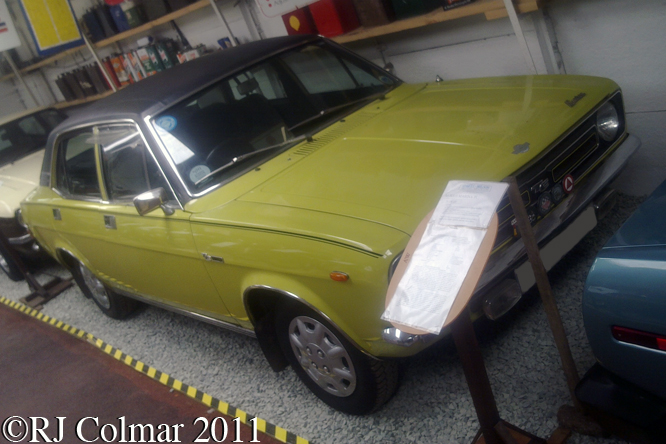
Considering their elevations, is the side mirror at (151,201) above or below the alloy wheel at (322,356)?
above

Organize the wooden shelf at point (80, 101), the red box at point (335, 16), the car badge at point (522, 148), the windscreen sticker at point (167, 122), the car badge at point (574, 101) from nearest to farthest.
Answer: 1. the car badge at point (522, 148)
2. the car badge at point (574, 101)
3. the windscreen sticker at point (167, 122)
4. the red box at point (335, 16)
5. the wooden shelf at point (80, 101)

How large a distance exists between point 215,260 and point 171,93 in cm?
107

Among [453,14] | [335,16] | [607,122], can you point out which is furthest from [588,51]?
[335,16]

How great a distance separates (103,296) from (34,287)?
154 centimetres

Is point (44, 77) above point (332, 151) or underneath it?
above

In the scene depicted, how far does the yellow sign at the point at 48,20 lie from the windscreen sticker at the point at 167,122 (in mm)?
4603

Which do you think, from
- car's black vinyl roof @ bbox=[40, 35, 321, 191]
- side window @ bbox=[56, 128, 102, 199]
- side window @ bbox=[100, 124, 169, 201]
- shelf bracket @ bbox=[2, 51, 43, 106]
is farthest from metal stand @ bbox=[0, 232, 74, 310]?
shelf bracket @ bbox=[2, 51, 43, 106]

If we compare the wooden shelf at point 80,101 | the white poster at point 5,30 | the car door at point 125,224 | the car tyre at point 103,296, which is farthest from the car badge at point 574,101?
the wooden shelf at point 80,101

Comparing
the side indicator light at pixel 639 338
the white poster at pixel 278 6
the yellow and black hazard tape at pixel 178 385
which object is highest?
the white poster at pixel 278 6

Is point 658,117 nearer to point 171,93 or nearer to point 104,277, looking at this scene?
point 171,93

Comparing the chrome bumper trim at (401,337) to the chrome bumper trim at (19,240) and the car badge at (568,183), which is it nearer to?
the car badge at (568,183)

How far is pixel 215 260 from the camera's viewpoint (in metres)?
2.82

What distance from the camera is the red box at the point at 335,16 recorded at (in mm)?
4988

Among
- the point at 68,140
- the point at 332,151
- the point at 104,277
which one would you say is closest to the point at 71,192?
the point at 68,140
